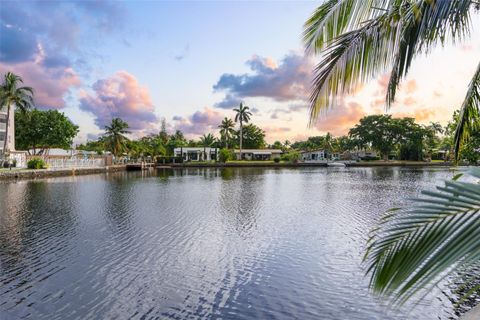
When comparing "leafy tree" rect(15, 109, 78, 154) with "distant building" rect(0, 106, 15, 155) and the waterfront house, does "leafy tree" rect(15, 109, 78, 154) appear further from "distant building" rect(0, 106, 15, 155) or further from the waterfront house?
the waterfront house

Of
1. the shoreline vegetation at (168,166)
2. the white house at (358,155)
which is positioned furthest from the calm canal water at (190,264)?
the white house at (358,155)

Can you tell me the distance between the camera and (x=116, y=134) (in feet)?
211

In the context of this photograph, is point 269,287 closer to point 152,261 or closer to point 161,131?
point 152,261

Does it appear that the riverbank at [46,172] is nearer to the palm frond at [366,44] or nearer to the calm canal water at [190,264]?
the calm canal water at [190,264]

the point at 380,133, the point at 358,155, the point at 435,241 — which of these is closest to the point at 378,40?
the point at 435,241

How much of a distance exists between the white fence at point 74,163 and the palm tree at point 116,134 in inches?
297

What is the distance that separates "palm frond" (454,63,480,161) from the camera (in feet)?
12.1

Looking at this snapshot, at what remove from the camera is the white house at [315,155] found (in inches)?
3204

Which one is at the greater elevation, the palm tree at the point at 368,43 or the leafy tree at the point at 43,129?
the leafy tree at the point at 43,129

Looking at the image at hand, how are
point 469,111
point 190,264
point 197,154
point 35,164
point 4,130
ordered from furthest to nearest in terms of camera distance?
point 197,154, point 4,130, point 35,164, point 190,264, point 469,111

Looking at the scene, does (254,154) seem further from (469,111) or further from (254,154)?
(469,111)

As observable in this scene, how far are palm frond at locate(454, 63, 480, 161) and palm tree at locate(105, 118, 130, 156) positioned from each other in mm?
64969

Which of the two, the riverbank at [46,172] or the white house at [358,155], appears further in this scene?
the white house at [358,155]

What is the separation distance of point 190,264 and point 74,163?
46.3m
